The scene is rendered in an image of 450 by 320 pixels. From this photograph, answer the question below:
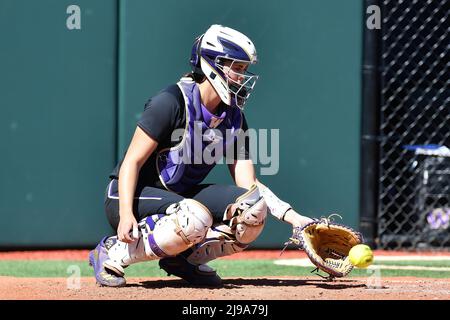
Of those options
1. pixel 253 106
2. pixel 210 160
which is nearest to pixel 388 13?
pixel 253 106

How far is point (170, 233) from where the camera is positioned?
4.25 m

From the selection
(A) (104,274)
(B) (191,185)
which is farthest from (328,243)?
(A) (104,274)

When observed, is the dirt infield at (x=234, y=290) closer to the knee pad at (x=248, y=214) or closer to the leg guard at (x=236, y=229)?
the leg guard at (x=236, y=229)

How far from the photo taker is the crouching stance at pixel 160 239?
4238 millimetres

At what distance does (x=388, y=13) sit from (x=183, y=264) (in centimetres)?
389

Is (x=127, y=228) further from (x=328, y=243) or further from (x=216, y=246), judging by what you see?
(x=328, y=243)

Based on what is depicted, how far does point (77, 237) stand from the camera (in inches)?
278

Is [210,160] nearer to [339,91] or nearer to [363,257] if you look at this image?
[363,257]

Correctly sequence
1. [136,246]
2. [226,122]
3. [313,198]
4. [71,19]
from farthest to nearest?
[313,198], [71,19], [226,122], [136,246]

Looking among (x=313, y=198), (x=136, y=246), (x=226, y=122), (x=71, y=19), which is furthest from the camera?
(x=313, y=198)

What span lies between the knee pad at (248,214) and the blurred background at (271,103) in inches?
107

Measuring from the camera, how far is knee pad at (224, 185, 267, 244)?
438 centimetres

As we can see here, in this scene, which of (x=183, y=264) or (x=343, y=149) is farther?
(x=343, y=149)

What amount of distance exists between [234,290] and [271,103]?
10.2 ft
